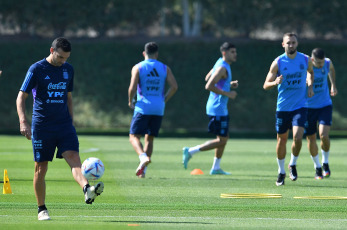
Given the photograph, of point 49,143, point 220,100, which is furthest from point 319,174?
point 49,143

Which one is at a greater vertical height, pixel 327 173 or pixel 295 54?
pixel 295 54

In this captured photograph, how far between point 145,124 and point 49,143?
211 inches

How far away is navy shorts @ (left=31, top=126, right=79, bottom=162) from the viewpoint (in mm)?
9156

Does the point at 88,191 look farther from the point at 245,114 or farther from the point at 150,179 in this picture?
the point at 245,114

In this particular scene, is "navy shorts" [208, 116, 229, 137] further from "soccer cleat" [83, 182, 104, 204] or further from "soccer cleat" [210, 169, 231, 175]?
"soccer cleat" [83, 182, 104, 204]

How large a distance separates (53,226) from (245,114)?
2833cm

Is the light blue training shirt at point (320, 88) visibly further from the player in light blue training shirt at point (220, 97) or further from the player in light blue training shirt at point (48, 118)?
the player in light blue training shirt at point (48, 118)

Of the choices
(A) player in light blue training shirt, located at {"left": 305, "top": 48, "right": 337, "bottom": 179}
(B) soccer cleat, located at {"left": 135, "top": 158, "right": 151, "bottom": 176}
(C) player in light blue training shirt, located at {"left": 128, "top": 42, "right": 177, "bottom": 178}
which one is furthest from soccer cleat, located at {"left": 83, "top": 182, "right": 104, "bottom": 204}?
(A) player in light blue training shirt, located at {"left": 305, "top": 48, "right": 337, "bottom": 179}

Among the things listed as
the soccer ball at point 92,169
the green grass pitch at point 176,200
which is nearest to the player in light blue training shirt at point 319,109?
the green grass pitch at point 176,200

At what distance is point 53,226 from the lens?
8.59 m

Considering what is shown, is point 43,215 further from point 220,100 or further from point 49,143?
point 220,100

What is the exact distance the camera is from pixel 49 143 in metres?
9.18

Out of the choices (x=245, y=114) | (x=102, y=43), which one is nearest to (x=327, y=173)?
(x=245, y=114)

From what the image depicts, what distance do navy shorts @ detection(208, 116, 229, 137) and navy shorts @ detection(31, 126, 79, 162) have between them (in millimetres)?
6260
